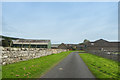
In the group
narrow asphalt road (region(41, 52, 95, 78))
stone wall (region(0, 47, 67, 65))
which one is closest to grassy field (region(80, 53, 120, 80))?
narrow asphalt road (region(41, 52, 95, 78))

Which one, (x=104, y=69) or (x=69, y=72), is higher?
(x=69, y=72)

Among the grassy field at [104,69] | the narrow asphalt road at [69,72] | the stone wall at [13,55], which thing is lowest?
the grassy field at [104,69]

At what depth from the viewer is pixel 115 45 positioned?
67375 millimetres

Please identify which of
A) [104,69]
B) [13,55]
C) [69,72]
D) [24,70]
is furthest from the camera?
[13,55]

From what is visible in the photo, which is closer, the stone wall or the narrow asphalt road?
the narrow asphalt road

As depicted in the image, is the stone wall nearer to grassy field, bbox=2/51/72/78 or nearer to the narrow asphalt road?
grassy field, bbox=2/51/72/78

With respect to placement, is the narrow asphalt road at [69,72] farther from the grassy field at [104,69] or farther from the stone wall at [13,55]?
the stone wall at [13,55]

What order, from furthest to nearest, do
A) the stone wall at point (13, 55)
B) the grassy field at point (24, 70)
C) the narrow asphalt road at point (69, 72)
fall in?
the stone wall at point (13, 55) → the narrow asphalt road at point (69, 72) → the grassy field at point (24, 70)

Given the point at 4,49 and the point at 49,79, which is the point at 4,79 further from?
the point at 4,49

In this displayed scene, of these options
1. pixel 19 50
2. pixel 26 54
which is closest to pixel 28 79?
pixel 19 50

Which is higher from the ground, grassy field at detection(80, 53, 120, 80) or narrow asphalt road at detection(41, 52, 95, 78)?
narrow asphalt road at detection(41, 52, 95, 78)

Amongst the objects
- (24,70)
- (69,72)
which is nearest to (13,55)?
(24,70)

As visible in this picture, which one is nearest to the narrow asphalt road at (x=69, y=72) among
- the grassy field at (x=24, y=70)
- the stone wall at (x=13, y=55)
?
the grassy field at (x=24, y=70)

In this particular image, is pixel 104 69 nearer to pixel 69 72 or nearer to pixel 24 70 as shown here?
pixel 69 72
